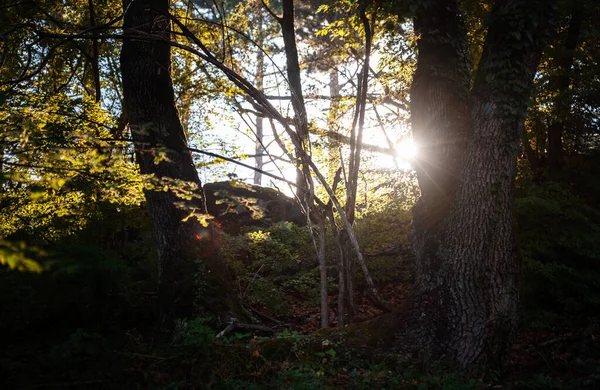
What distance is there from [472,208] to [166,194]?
3451 mm

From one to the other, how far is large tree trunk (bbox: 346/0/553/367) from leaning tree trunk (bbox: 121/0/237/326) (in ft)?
6.69

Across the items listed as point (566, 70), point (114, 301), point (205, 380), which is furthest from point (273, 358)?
point (566, 70)

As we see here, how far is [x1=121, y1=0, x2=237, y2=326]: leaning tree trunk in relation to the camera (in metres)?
5.00

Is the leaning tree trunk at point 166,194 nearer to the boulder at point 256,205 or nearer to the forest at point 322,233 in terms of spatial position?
the forest at point 322,233

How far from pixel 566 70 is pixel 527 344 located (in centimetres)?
543

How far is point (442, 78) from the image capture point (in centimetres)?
472

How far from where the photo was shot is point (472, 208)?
4238 millimetres

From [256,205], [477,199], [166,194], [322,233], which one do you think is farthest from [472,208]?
[256,205]

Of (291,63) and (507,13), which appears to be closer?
(507,13)

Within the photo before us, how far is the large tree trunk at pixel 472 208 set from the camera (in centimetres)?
411

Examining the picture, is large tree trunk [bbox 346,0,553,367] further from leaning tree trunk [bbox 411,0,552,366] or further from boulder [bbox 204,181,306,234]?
boulder [bbox 204,181,306,234]

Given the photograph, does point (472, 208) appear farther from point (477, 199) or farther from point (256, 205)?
point (256, 205)

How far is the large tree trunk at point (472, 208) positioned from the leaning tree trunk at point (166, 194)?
204 cm

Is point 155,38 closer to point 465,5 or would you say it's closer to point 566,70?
point 465,5
